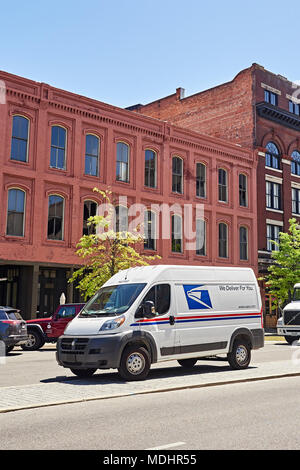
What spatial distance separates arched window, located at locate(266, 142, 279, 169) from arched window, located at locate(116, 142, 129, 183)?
14.3 metres

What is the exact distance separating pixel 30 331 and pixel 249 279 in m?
9.57

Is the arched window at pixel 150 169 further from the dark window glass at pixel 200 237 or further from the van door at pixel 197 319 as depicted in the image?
the van door at pixel 197 319

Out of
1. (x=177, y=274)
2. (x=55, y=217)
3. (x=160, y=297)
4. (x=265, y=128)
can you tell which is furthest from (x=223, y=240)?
(x=160, y=297)

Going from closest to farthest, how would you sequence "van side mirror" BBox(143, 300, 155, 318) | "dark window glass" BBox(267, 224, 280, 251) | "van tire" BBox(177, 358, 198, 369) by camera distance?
"van side mirror" BBox(143, 300, 155, 318) → "van tire" BBox(177, 358, 198, 369) → "dark window glass" BBox(267, 224, 280, 251)

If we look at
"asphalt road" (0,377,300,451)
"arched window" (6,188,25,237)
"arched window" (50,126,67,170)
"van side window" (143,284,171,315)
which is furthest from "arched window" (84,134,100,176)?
"asphalt road" (0,377,300,451)

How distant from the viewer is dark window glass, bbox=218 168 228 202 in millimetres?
36656

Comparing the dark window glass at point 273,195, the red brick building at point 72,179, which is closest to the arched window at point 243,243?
the red brick building at point 72,179

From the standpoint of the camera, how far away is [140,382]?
10602 mm

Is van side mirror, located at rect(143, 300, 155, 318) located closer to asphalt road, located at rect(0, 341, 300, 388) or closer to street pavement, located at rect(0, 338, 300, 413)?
street pavement, located at rect(0, 338, 300, 413)

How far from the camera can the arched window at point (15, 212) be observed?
25734mm

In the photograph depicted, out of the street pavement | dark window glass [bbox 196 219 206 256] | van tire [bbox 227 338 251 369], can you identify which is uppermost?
dark window glass [bbox 196 219 206 256]

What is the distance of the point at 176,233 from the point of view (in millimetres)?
33062

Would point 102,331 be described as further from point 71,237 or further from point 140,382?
point 71,237
